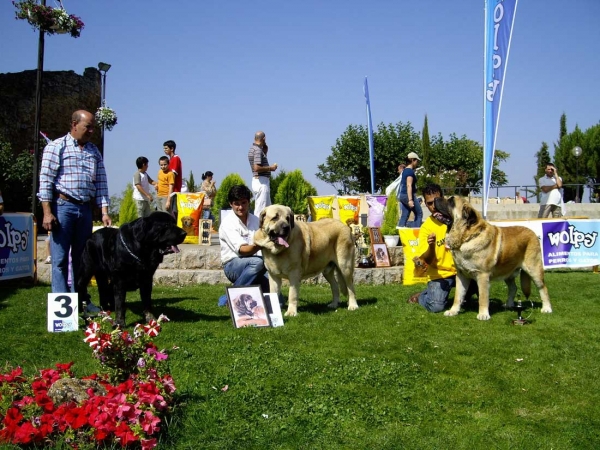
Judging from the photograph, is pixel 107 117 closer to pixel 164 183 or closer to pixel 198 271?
pixel 164 183

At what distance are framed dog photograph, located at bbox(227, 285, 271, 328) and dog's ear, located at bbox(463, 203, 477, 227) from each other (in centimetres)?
267

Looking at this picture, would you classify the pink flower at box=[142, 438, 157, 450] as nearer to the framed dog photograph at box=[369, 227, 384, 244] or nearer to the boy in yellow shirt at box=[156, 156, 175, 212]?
the framed dog photograph at box=[369, 227, 384, 244]

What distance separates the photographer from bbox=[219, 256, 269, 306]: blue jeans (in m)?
7.04

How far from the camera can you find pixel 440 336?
19.1 feet

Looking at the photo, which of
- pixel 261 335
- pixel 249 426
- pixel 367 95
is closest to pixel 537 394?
pixel 249 426

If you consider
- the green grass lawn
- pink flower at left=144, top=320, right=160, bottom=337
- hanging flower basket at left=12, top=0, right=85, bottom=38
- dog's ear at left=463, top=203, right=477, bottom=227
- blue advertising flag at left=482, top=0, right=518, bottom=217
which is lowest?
the green grass lawn

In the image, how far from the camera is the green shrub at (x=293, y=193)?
51.7ft

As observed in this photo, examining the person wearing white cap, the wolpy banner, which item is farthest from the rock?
the wolpy banner

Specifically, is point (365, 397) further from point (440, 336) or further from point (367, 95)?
point (367, 95)

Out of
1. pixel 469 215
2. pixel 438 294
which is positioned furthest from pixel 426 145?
pixel 469 215

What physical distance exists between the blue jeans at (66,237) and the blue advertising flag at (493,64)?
24.1 ft

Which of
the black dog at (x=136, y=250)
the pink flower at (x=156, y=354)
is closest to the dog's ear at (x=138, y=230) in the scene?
the black dog at (x=136, y=250)

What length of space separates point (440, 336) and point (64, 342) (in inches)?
153

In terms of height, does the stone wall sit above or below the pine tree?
below
